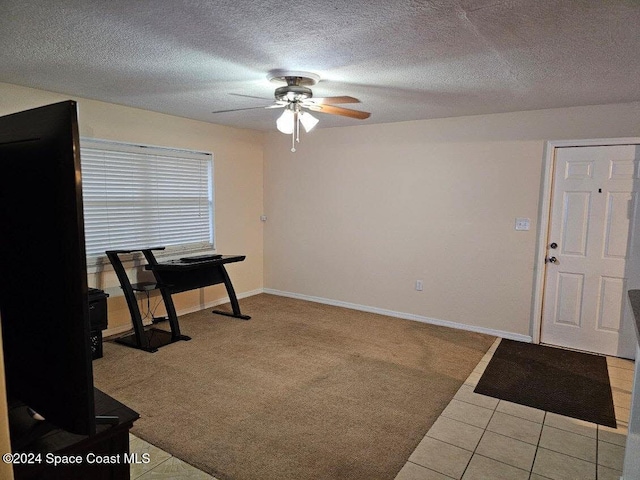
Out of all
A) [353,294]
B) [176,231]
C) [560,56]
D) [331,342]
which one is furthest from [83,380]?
[353,294]

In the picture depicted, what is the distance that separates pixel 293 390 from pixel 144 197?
8.65 feet

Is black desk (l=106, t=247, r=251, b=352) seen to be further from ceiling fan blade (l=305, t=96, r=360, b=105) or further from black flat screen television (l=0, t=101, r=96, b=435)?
black flat screen television (l=0, t=101, r=96, b=435)

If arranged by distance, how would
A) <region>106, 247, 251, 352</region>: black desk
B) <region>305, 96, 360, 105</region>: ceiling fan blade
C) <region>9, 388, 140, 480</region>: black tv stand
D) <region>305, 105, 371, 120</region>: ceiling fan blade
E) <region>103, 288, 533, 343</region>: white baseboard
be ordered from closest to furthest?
<region>9, 388, 140, 480</region>: black tv stand < <region>305, 96, 360, 105</region>: ceiling fan blade < <region>305, 105, 371, 120</region>: ceiling fan blade < <region>106, 247, 251, 352</region>: black desk < <region>103, 288, 533, 343</region>: white baseboard

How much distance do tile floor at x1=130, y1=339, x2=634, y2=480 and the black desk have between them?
1553mm

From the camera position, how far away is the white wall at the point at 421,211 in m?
4.07

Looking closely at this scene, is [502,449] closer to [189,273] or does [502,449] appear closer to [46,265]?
[46,265]

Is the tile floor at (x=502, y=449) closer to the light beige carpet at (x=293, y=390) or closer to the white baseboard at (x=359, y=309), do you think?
the light beige carpet at (x=293, y=390)

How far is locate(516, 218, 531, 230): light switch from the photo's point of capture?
161 inches

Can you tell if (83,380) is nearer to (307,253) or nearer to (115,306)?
(115,306)

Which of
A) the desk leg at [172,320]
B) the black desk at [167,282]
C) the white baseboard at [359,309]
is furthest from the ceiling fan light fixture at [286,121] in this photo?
the white baseboard at [359,309]

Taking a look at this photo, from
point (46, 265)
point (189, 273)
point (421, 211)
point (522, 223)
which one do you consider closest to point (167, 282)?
point (189, 273)

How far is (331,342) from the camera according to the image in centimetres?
407

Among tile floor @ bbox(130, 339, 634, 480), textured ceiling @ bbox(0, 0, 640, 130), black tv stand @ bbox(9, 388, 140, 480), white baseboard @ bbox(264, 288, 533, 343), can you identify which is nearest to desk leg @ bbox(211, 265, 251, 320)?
white baseboard @ bbox(264, 288, 533, 343)

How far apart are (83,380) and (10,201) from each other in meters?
Answer: 0.43
